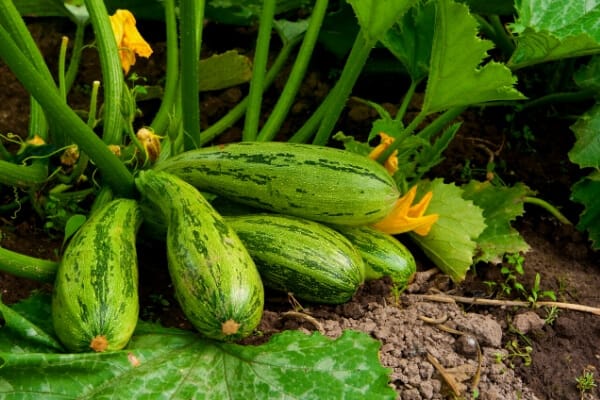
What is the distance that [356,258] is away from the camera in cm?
224

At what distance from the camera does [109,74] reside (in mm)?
2475

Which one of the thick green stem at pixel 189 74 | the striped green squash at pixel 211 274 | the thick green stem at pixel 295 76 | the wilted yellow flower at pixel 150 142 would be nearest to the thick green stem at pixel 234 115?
the thick green stem at pixel 295 76

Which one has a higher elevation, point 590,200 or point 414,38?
point 414,38

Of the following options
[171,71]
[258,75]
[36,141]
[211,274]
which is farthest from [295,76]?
[211,274]

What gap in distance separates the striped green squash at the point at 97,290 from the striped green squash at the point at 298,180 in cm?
32

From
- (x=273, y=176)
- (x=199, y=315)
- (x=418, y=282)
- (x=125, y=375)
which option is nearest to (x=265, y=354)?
(x=199, y=315)

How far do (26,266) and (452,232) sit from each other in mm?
1195

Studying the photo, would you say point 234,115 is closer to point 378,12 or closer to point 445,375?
point 378,12

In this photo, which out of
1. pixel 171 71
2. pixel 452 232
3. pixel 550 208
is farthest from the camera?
pixel 550 208

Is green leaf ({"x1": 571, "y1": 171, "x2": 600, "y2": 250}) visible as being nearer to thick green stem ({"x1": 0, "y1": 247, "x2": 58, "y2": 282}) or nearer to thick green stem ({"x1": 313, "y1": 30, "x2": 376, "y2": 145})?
thick green stem ({"x1": 313, "y1": 30, "x2": 376, "y2": 145})

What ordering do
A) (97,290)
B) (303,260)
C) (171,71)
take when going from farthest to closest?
(171,71), (303,260), (97,290)

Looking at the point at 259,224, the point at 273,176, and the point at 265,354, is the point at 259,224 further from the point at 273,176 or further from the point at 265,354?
the point at 265,354

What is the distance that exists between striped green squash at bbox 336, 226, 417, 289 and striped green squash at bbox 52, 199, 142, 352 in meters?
0.64

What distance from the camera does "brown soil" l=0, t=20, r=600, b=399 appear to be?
2.16 m
